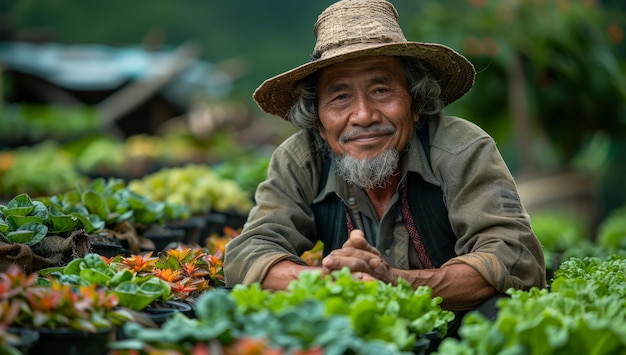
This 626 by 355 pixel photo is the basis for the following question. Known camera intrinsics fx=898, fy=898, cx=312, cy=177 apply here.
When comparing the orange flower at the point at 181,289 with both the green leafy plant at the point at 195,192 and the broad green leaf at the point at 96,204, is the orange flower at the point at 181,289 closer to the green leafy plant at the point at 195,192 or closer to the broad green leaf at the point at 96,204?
the broad green leaf at the point at 96,204

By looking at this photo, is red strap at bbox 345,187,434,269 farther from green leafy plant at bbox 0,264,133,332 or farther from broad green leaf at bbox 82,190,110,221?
green leafy plant at bbox 0,264,133,332

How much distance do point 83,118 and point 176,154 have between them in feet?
8.56

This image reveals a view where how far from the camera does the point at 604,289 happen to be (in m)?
2.86

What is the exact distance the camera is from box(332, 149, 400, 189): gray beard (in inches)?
144

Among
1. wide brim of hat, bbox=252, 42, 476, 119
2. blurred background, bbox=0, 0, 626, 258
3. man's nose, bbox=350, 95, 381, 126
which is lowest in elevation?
blurred background, bbox=0, 0, 626, 258

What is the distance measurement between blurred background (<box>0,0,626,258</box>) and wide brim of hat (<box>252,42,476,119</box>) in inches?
121

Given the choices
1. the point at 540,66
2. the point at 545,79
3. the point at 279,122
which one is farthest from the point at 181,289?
the point at 279,122

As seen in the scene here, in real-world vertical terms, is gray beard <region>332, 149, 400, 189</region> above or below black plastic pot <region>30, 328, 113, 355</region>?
above

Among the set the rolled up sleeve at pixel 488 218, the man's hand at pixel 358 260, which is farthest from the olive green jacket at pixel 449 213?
the man's hand at pixel 358 260

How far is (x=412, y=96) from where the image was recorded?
3.86 metres

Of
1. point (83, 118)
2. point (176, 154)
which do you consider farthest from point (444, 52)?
point (83, 118)

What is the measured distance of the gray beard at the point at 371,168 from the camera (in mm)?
3656

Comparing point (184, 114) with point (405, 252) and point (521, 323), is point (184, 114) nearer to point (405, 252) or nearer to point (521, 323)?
point (405, 252)

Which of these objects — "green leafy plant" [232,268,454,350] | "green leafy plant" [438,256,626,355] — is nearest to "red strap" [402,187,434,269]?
"green leafy plant" [232,268,454,350]
